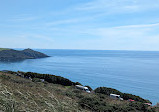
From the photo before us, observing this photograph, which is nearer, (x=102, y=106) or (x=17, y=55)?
(x=102, y=106)

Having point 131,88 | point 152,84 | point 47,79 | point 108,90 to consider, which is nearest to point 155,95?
point 131,88

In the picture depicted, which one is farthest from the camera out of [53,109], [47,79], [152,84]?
[152,84]

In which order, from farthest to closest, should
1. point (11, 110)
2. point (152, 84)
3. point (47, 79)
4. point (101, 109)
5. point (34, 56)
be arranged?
point (34, 56) → point (152, 84) → point (47, 79) → point (101, 109) → point (11, 110)

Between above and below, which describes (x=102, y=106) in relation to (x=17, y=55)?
above

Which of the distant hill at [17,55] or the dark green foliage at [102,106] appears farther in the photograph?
the distant hill at [17,55]

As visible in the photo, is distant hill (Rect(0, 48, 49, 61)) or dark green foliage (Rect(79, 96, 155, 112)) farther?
distant hill (Rect(0, 48, 49, 61))

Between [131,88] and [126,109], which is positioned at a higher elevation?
[126,109]

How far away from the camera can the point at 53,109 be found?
11.6 ft

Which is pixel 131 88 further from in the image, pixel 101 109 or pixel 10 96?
pixel 10 96

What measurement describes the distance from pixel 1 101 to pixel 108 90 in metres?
23.7

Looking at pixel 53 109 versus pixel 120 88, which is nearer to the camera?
pixel 53 109

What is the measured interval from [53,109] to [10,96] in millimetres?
1076

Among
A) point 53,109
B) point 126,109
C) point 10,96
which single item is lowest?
point 126,109

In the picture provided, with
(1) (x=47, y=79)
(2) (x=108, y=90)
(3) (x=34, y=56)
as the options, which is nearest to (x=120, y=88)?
(2) (x=108, y=90)
